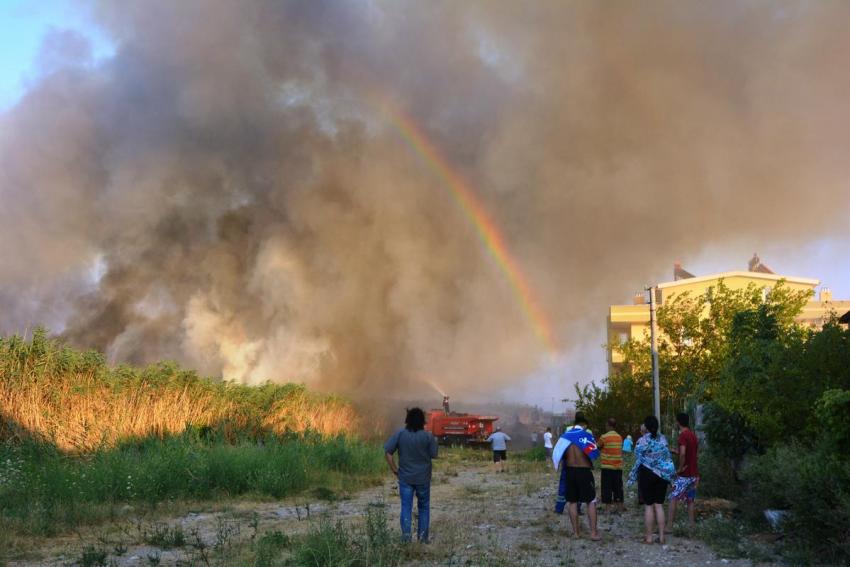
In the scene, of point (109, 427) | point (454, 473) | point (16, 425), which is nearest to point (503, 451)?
point (454, 473)

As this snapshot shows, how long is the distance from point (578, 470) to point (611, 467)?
3237mm

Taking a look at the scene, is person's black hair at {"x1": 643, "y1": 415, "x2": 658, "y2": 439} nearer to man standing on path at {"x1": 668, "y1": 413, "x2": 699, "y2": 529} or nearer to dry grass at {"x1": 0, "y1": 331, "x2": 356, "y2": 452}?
man standing on path at {"x1": 668, "y1": 413, "x2": 699, "y2": 529}

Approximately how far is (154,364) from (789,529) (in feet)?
57.4

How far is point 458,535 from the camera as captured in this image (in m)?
9.62

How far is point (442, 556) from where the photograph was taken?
807 cm

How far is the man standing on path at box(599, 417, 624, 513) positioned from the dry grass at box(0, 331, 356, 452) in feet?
A: 35.0

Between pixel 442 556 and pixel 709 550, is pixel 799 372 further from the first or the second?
pixel 442 556

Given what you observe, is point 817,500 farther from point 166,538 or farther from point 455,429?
point 455,429

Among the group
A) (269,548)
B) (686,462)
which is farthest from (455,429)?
(269,548)

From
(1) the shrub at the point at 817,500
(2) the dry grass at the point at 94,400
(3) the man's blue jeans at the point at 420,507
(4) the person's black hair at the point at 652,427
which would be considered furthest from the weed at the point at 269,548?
(2) the dry grass at the point at 94,400

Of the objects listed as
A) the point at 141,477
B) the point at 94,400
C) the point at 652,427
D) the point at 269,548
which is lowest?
the point at 269,548

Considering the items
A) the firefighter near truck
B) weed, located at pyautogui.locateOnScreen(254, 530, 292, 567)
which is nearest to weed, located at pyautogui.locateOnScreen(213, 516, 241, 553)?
weed, located at pyautogui.locateOnScreen(254, 530, 292, 567)

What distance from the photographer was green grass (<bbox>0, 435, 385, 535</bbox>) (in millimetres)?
10891

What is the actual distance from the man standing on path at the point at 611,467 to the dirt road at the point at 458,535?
1.27 feet
